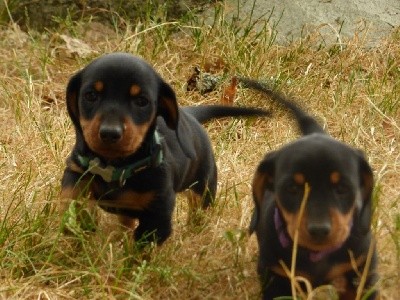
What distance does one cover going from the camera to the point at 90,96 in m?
3.57

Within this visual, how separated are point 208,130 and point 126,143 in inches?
73.4

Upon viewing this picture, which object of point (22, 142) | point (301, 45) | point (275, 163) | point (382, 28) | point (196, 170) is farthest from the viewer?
point (382, 28)

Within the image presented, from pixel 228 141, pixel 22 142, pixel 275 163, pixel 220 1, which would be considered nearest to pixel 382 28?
pixel 220 1

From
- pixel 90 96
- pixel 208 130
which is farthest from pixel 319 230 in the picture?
pixel 208 130

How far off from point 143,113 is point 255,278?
0.70 meters

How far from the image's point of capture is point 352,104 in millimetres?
5547

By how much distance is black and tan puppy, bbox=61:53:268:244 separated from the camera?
11.5ft

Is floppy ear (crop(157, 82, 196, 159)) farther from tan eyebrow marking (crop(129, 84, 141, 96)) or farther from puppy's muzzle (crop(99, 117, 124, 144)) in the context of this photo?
puppy's muzzle (crop(99, 117, 124, 144))

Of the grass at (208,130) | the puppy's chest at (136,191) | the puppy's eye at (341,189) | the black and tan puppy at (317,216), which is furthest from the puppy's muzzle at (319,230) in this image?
the puppy's chest at (136,191)

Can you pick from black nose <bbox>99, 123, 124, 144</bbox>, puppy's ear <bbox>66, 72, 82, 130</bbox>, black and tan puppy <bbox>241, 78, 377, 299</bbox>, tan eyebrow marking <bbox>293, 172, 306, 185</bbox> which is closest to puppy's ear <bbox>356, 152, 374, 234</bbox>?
black and tan puppy <bbox>241, 78, 377, 299</bbox>

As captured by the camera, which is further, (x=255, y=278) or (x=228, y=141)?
(x=228, y=141)

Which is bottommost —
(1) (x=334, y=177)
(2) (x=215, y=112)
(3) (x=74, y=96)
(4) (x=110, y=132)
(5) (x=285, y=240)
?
(2) (x=215, y=112)

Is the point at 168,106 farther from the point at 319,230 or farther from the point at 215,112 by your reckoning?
the point at 319,230

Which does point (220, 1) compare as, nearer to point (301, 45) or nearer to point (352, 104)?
point (301, 45)
